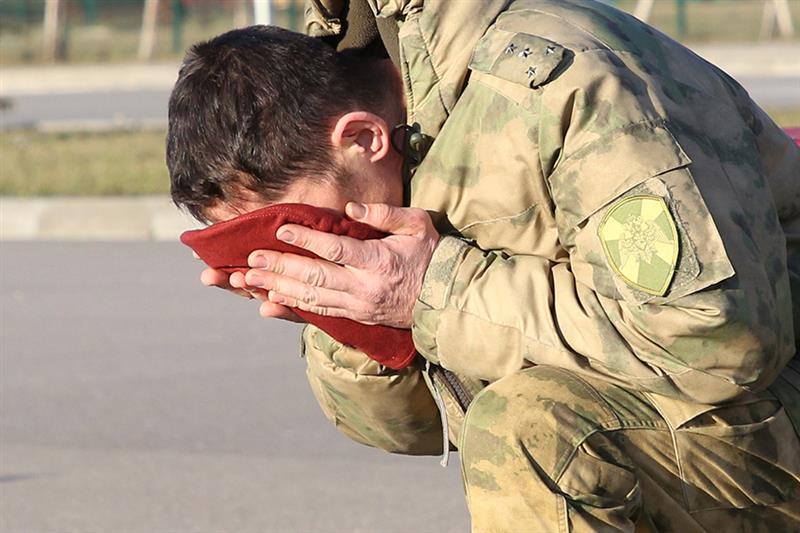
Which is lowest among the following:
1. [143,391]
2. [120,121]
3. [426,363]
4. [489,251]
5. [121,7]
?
[121,7]

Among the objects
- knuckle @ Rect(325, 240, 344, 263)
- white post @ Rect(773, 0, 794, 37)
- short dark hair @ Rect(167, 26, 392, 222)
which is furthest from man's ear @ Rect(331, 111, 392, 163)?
white post @ Rect(773, 0, 794, 37)

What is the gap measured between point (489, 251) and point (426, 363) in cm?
24

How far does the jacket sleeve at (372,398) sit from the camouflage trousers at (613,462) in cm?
30

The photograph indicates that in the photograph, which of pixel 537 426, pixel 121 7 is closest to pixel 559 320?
pixel 537 426

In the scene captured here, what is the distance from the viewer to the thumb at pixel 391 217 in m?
2.33

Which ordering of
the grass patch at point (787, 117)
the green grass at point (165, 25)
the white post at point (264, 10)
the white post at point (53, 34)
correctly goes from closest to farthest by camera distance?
1. the white post at point (264, 10)
2. the grass patch at point (787, 117)
3. the green grass at point (165, 25)
4. the white post at point (53, 34)

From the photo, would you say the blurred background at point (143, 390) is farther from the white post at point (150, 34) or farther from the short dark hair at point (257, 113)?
the white post at point (150, 34)

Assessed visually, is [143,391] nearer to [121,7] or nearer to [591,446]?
[591,446]

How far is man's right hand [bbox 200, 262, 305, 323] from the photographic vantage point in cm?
243

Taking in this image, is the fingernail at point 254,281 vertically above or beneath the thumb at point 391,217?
beneath

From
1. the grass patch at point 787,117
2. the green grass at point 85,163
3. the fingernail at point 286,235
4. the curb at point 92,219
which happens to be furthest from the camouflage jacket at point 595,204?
the grass patch at point 787,117

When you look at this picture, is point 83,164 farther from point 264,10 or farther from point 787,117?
point 787,117

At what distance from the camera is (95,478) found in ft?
13.3

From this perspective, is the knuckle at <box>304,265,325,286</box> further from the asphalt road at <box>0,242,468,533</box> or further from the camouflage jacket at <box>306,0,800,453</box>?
the asphalt road at <box>0,242,468,533</box>
